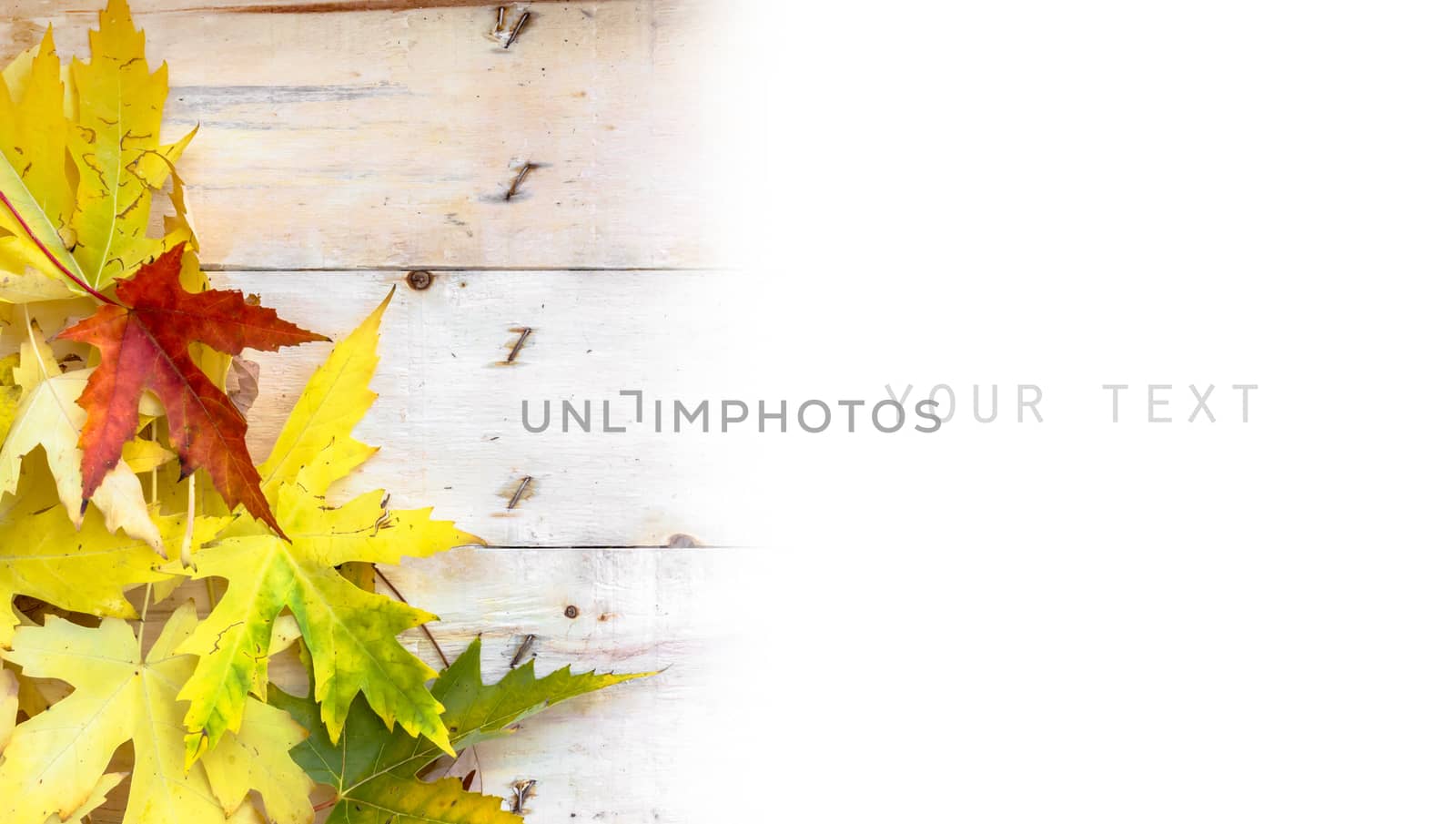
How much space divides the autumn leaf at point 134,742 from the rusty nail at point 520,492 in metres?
0.22

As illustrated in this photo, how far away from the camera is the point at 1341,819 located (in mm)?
696

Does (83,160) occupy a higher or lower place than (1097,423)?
higher

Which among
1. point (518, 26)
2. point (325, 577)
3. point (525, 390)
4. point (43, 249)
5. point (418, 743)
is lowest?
point (418, 743)

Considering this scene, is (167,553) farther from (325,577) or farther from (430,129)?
(430,129)

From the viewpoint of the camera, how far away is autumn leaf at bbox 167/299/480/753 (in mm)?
616

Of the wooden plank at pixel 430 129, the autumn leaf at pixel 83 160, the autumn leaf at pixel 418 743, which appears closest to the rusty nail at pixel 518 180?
the wooden plank at pixel 430 129

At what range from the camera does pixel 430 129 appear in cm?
70

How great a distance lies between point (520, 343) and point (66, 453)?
30 centimetres

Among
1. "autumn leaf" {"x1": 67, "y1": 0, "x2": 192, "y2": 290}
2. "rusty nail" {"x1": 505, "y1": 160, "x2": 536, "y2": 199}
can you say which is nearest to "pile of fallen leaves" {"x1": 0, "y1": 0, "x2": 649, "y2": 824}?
"autumn leaf" {"x1": 67, "y1": 0, "x2": 192, "y2": 290}

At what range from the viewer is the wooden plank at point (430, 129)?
69 cm

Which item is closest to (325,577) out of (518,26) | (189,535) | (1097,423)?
(189,535)

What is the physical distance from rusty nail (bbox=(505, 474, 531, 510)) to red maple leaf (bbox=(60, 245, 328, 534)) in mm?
177

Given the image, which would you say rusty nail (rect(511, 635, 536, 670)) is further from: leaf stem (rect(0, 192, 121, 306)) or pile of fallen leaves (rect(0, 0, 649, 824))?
leaf stem (rect(0, 192, 121, 306))

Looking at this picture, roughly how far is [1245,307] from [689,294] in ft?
1.42
